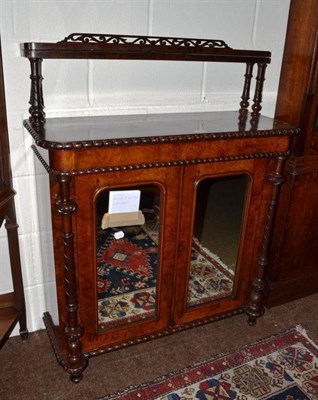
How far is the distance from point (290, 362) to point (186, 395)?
1.90ft

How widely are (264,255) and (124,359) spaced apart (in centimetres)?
88

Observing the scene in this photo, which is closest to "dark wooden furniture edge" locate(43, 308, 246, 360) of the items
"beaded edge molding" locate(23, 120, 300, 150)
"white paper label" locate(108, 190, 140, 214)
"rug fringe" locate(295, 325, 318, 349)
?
"rug fringe" locate(295, 325, 318, 349)

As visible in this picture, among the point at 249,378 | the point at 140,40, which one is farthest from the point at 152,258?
the point at 140,40

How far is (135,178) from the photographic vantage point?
1.61 m

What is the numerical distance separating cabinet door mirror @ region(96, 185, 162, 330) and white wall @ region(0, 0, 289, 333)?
26 cm

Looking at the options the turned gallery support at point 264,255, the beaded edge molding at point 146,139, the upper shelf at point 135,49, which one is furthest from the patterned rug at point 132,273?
the upper shelf at point 135,49

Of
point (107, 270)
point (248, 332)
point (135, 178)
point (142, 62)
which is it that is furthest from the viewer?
point (248, 332)

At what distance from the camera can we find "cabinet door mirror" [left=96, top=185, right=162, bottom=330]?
5.40 feet

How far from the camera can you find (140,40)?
5.86 feet

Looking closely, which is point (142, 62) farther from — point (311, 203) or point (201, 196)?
point (311, 203)

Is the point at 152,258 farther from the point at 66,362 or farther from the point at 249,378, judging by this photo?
the point at 249,378

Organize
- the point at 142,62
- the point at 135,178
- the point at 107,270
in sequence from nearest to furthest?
the point at 135,178
the point at 107,270
the point at 142,62

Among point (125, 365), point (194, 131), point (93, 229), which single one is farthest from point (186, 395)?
point (194, 131)

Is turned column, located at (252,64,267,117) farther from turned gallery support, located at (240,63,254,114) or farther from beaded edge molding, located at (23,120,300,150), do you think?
beaded edge molding, located at (23,120,300,150)
